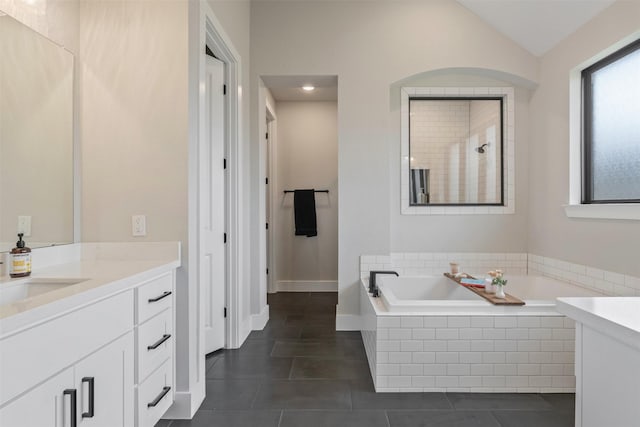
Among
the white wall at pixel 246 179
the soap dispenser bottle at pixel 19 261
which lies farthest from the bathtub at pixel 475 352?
the soap dispenser bottle at pixel 19 261

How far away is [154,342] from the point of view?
1661 millimetres

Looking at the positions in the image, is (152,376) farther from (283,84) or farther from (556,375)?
(283,84)

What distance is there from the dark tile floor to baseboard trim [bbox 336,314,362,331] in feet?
1.50

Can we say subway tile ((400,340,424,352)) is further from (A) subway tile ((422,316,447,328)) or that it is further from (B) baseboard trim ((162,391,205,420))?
(B) baseboard trim ((162,391,205,420))

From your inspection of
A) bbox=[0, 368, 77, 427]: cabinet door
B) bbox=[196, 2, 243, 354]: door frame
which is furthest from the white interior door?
bbox=[0, 368, 77, 427]: cabinet door

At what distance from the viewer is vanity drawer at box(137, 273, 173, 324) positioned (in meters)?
1.55

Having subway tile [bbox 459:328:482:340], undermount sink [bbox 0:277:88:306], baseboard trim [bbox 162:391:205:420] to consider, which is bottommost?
baseboard trim [bbox 162:391:205:420]

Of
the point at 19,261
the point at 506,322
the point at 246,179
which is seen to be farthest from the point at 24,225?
the point at 506,322

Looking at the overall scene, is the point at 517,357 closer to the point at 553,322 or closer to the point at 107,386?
the point at 553,322

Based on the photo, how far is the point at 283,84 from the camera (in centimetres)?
362

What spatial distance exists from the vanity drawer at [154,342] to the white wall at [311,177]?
306cm

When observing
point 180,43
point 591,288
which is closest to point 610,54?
point 591,288

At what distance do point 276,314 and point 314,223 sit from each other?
1.40 m

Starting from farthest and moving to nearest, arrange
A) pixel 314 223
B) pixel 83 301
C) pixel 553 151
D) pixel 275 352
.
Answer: pixel 314 223
pixel 553 151
pixel 275 352
pixel 83 301
